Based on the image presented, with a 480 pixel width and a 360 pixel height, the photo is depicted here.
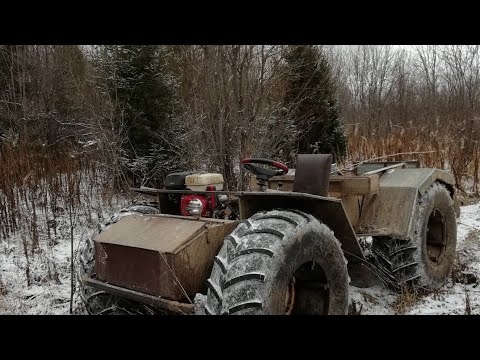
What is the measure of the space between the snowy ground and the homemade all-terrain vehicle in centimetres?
20

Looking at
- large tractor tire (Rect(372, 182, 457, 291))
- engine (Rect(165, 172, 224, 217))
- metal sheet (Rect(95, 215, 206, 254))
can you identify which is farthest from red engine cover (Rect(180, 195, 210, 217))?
large tractor tire (Rect(372, 182, 457, 291))

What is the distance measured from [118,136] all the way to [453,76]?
9.56m

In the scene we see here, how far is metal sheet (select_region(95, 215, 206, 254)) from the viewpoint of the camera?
2.98m

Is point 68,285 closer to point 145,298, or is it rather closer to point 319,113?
point 145,298

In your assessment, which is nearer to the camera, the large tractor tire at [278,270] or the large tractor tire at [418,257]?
the large tractor tire at [278,270]

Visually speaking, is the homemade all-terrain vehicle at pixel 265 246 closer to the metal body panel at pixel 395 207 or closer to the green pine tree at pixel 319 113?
the metal body panel at pixel 395 207

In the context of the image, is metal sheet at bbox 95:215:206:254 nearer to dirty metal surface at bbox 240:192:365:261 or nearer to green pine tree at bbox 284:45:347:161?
dirty metal surface at bbox 240:192:365:261

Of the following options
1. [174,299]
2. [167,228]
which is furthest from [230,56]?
[174,299]

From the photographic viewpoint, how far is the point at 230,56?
7898 millimetres

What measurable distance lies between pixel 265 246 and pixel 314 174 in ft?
2.78

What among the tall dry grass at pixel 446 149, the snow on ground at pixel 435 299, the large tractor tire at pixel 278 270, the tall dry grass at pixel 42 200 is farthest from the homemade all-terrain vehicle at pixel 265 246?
the tall dry grass at pixel 446 149

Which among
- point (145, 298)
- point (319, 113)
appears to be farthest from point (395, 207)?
point (319, 113)

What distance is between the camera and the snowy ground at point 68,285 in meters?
4.04

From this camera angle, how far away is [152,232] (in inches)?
127
